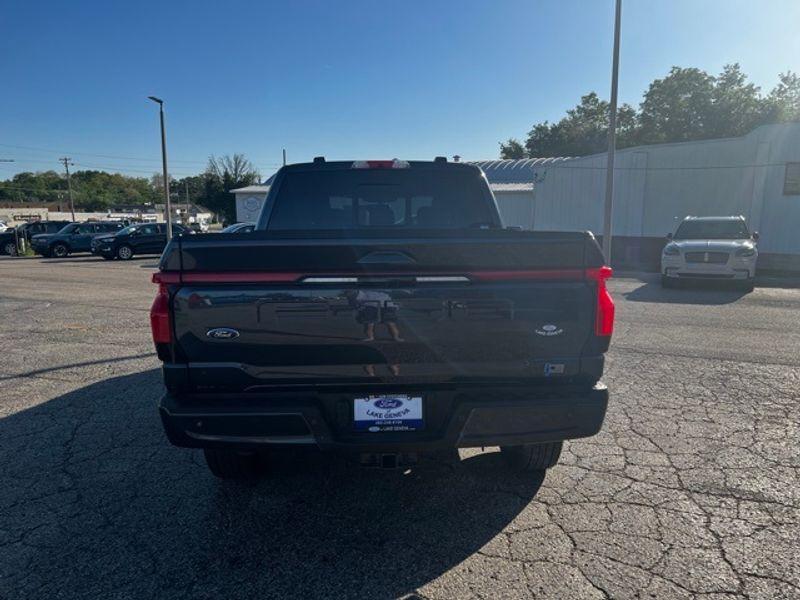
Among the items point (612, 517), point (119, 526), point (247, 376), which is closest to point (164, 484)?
point (119, 526)

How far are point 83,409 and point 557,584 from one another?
169 inches

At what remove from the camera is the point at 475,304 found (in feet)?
8.25

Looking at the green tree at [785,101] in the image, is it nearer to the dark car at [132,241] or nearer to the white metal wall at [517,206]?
the white metal wall at [517,206]

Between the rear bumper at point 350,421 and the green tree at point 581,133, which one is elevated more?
the green tree at point 581,133

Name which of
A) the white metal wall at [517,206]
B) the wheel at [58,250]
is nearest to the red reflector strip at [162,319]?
the white metal wall at [517,206]

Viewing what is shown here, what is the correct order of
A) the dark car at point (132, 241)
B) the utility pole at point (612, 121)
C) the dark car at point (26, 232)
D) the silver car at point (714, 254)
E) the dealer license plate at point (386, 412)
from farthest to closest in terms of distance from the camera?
the dark car at point (26, 232)
the dark car at point (132, 241)
the utility pole at point (612, 121)
the silver car at point (714, 254)
the dealer license plate at point (386, 412)

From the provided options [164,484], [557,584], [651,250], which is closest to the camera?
[557,584]

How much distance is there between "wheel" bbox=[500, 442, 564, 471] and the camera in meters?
3.30

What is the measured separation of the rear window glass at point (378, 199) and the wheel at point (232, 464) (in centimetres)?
180

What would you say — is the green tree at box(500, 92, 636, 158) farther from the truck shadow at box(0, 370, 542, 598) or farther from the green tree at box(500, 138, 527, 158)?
the truck shadow at box(0, 370, 542, 598)

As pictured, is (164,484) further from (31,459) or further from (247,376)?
(247,376)

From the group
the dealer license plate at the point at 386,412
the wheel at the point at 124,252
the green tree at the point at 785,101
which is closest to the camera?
the dealer license plate at the point at 386,412

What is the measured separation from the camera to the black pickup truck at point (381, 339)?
2480 mm

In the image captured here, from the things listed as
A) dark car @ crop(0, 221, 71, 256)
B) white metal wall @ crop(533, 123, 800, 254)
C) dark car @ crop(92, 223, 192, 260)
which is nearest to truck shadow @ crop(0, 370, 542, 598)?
white metal wall @ crop(533, 123, 800, 254)
